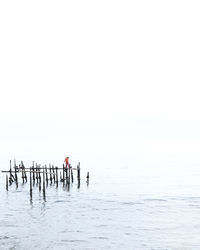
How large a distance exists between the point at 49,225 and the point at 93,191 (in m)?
27.0

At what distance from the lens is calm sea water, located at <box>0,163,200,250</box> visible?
37.0 meters

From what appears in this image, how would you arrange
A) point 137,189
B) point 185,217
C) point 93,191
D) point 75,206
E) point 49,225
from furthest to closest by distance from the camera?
point 137,189
point 93,191
point 75,206
point 185,217
point 49,225

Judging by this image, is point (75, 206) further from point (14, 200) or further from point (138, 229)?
point (138, 229)

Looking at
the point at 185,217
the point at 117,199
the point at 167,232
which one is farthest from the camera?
the point at 117,199

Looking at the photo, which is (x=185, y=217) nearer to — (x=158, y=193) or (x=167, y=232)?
(x=167, y=232)

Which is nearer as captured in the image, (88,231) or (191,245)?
(191,245)

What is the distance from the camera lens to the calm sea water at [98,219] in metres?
37.0

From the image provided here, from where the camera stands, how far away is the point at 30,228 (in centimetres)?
4150

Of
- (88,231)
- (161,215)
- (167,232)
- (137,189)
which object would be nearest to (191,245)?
(167,232)

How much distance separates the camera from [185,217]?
47.6 m

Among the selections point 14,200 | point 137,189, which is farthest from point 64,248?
point 137,189

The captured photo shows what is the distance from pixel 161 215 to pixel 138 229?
748 cm

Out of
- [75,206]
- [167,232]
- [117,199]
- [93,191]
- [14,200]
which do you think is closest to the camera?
[167,232]

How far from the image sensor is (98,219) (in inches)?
1826
